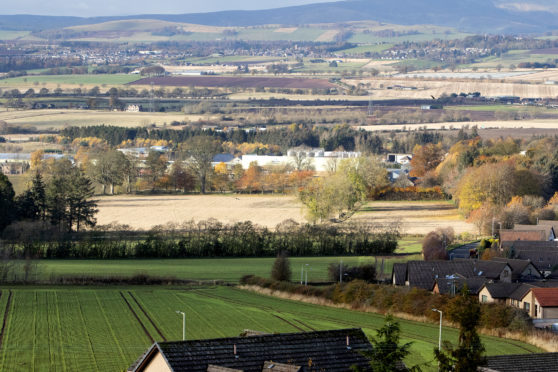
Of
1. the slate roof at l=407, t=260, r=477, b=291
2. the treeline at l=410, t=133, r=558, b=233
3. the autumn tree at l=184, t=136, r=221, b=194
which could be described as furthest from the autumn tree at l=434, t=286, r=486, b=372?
the autumn tree at l=184, t=136, r=221, b=194

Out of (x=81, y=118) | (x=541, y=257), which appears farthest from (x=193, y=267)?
(x=81, y=118)

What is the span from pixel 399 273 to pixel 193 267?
8717 millimetres

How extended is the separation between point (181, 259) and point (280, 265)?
7122 millimetres

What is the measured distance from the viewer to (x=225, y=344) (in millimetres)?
16234

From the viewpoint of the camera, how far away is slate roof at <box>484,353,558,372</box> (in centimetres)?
1966

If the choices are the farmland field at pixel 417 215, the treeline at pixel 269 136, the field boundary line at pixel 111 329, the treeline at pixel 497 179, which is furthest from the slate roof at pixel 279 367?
the treeline at pixel 269 136

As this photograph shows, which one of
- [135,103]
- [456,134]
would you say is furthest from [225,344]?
[135,103]

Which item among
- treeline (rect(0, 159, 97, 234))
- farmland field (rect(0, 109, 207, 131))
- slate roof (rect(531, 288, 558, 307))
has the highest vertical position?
farmland field (rect(0, 109, 207, 131))

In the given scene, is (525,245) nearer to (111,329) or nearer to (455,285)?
(455,285)

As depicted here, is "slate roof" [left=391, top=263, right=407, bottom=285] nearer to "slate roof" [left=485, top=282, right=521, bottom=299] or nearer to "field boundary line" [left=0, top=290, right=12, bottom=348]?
"slate roof" [left=485, top=282, right=521, bottom=299]

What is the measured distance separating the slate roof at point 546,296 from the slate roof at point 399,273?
19.6 feet

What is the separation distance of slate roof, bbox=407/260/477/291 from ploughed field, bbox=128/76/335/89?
127086 millimetres

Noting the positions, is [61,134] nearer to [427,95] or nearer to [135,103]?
[135,103]

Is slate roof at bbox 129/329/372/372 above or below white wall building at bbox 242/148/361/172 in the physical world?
above
